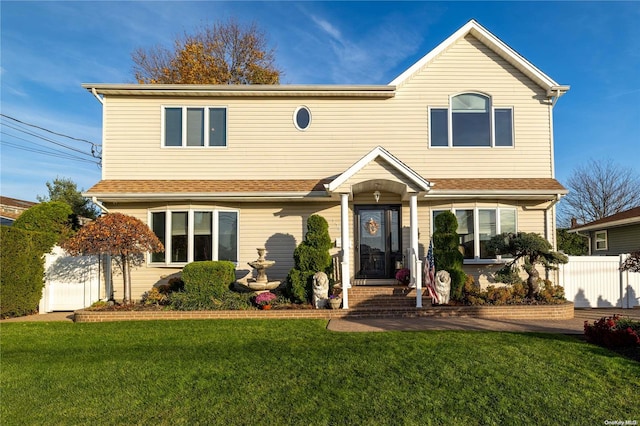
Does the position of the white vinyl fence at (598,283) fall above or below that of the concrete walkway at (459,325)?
above

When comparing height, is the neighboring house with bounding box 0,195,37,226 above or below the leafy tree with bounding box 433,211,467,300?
above

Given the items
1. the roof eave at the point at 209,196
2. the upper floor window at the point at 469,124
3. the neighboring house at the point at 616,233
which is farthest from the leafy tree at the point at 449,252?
the neighboring house at the point at 616,233

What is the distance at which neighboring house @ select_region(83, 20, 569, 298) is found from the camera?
1199 centimetres

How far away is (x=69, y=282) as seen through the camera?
38.0 feet

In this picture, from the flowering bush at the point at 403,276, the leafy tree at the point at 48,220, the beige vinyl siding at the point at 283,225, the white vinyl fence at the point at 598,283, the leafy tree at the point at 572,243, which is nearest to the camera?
the flowering bush at the point at 403,276

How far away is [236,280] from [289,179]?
3387mm

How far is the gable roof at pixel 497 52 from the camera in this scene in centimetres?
1220

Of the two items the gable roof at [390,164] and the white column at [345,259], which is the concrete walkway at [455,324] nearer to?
the white column at [345,259]

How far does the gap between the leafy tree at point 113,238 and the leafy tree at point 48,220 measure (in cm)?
224

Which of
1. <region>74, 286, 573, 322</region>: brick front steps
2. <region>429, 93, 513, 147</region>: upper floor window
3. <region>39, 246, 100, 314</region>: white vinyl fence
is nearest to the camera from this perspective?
<region>74, 286, 573, 322</region>: brick front steps

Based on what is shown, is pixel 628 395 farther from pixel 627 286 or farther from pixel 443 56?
pixel 443 56

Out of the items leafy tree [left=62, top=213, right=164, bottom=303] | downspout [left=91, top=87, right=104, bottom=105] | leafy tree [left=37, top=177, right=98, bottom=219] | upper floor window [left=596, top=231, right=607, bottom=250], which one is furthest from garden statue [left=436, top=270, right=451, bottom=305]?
leafy tree [left=37, top=177, right=98, bottom=219]

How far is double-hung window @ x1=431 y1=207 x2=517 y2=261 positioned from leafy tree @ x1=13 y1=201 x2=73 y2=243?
35.9 feet

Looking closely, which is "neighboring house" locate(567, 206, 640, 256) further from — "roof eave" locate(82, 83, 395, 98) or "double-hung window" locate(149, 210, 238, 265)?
"double-hung window" locate(149, 210, 238, 265)
